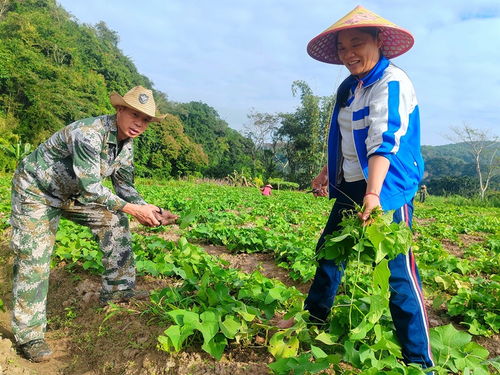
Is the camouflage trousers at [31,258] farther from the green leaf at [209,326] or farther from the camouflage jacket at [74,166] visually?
the green leaf at [209,326]

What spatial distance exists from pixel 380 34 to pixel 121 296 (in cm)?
277

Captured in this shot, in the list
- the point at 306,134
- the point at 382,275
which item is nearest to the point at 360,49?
the point at 382,275

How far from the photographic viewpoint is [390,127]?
1.82m

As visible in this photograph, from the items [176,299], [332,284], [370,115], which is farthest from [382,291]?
[176,299]

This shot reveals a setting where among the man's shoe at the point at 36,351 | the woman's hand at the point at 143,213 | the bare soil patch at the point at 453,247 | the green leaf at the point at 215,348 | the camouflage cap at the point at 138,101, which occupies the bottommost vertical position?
the man's shoe at the point at 36,351

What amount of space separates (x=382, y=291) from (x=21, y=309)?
247 centimetres

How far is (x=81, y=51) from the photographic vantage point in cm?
3869

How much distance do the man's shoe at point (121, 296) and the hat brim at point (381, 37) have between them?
7.77 feet

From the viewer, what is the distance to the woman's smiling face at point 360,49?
6.73 feet

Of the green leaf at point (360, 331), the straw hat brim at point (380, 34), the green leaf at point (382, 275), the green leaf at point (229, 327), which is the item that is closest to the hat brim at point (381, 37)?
the straw hat brim at point (380, 34)

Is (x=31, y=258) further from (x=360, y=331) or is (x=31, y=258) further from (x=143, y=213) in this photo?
(x=360, y=331)

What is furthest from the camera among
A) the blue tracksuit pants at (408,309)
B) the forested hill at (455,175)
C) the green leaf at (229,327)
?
the forested hill at (455,175)

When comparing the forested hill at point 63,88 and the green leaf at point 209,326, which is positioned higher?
the forested hill at point 63,88

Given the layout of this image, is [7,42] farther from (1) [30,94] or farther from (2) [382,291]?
(2) [382,291]
